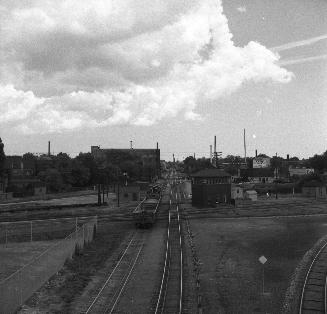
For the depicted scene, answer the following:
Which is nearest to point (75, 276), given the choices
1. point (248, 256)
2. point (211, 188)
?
point (248, 256)

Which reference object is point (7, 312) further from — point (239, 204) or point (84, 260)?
point (239, 204)

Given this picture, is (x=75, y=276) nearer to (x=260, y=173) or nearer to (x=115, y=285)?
(x=115, y=285)

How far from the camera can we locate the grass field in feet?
69.0

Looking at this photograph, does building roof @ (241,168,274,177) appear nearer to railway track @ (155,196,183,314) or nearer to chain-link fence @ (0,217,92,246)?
chain-link fence @ (0,217,92,246)

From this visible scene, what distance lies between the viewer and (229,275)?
2558cm

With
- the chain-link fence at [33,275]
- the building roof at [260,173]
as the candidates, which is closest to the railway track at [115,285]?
the chain-link fence at [33,275]

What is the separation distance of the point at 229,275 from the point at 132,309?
824 centimetres

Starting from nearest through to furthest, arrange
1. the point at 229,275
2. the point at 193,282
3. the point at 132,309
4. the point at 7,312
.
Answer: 1. the point at 7,312
2. the point at 132,309
3. the point at 193,282
4. the point at 229,275

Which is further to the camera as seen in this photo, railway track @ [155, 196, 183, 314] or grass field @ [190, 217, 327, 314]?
grass field @ [190, 217, 327, 314]

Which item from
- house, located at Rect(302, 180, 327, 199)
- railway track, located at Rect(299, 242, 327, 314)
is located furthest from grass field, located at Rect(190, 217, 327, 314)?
house, located at Rect(302, 180, 327, 199)

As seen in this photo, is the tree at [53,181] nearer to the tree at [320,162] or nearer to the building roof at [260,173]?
the building roof at [260,173]

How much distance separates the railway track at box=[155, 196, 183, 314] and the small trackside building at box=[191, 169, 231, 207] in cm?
2253

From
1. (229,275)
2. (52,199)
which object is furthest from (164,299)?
(52,199)

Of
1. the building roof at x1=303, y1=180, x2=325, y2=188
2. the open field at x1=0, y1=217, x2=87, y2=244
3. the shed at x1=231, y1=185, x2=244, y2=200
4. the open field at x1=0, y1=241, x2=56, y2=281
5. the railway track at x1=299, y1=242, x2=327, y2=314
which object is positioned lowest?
the railway track at x1=299, y1=242, x2=327, y2=314
